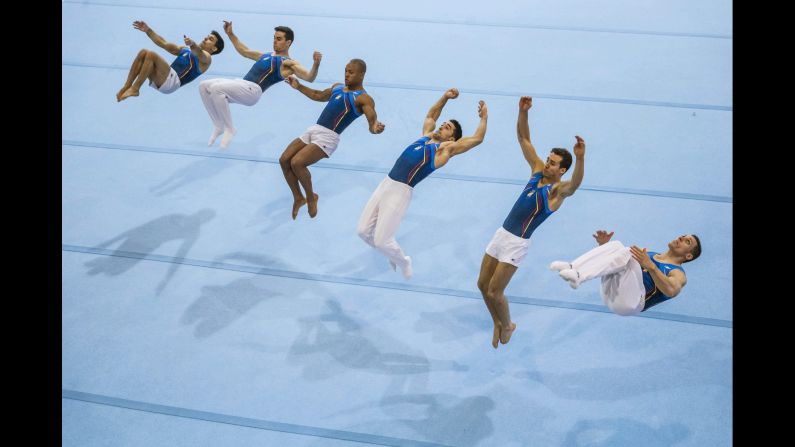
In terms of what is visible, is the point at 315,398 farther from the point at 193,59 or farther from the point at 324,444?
the point at 193,59

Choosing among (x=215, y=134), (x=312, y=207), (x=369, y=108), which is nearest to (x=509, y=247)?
(x=369, y=108)

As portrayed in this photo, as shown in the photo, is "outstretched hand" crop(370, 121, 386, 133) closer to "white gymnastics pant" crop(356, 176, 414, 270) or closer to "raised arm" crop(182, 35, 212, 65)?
"white gymnastics pant" crop(356, 176, 414, 270)

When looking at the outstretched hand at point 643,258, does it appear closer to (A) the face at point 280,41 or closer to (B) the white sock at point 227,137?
(A) the face at point 280,41

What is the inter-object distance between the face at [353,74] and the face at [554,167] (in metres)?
1.72

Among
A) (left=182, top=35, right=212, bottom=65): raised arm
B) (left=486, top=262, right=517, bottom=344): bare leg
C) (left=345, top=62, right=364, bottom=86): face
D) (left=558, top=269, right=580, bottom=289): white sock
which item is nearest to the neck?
(left=558, top=269, right=580, bottom=289): white sock

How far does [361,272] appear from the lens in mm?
7172

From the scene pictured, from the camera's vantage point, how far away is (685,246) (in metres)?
5.80

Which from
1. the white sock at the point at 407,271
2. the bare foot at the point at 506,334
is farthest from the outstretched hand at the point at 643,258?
the white sock at the point at 407,271

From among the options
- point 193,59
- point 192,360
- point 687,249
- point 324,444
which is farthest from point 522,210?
point 193,59

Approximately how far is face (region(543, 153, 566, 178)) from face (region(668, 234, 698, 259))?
0.87 meters

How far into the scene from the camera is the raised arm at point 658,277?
5559 mm

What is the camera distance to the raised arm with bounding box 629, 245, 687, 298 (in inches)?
219

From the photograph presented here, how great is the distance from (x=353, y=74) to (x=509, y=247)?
1888 millimetres

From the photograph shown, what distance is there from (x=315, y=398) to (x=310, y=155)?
202 centimetres
